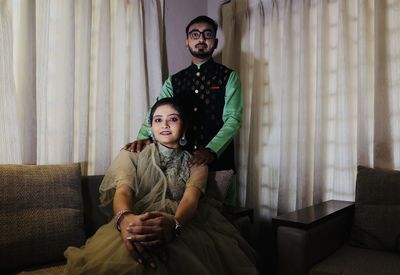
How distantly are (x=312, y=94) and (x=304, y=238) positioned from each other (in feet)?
3.51

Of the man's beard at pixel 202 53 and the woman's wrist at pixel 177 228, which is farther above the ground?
the man's beard at pixel 202 53

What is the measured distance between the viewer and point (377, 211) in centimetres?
165

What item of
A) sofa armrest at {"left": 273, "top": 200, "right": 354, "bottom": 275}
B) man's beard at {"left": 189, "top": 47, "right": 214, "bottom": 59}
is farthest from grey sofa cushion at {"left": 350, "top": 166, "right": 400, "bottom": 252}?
man's beard at {"left": 189, "top": 47, "right": 214, "bottom": 59}

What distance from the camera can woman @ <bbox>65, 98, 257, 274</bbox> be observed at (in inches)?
44.3

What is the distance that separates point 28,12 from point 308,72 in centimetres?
166

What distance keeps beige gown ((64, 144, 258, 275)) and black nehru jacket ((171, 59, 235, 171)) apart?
327mm

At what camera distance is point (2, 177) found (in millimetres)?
1372

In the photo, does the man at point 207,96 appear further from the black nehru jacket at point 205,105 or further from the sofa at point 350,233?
the sofa at point 350,233

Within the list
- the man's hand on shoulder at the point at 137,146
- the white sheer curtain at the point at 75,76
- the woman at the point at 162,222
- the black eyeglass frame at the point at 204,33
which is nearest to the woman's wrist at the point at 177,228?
the woman at the point at 162,222

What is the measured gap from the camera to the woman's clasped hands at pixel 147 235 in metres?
1.12

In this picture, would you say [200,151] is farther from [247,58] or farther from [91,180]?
[247,58]

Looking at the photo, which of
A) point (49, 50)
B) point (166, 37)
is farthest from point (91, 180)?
point (166, 37)

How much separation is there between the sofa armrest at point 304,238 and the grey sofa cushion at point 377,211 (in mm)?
159

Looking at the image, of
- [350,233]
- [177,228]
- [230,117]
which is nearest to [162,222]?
[177,228]
